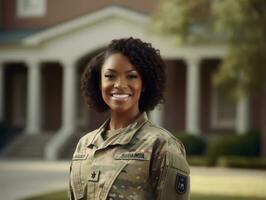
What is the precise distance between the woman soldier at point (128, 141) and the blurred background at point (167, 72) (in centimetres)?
1617

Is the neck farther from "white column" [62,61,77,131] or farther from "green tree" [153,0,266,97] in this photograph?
"white column" [62,61,77,131]

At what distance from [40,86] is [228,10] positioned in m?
11.2

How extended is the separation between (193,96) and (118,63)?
22607 millimetres

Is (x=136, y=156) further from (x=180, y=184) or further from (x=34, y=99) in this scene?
(x=34, y=99)

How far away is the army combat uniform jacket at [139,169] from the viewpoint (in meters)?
2.53

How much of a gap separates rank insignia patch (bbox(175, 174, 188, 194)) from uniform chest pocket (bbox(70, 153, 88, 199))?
0.36 metres

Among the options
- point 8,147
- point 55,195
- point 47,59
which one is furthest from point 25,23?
point 55,195

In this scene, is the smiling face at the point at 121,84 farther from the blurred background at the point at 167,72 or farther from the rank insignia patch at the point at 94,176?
the blurred background at the point at 167,72

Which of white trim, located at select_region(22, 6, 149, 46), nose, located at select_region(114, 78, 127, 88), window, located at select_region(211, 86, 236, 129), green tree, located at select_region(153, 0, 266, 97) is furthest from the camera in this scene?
window, located at select_region(211, 86, 236, 129)

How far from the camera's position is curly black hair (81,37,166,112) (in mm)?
2703

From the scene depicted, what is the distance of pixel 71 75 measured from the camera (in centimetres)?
2661

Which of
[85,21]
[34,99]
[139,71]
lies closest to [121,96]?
[139,71]

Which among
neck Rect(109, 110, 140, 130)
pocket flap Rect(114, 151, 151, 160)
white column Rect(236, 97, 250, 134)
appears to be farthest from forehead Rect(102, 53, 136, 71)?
white column Rect(236, 97, 250, 134)

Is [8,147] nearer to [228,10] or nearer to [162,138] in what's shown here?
[228,10]
